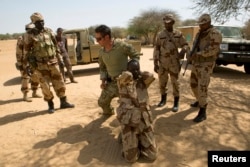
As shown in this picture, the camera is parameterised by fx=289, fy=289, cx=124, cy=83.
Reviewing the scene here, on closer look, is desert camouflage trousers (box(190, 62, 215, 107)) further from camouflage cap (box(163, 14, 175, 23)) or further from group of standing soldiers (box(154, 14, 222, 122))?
camouflage cap (box(163, 14, 175, 23))

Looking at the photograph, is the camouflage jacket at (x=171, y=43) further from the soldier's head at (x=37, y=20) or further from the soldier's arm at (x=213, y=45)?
the soldier's head at (x=37, y=20)

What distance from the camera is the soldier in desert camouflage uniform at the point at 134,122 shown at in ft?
11.3

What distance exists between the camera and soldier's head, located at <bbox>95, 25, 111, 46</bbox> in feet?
13.0

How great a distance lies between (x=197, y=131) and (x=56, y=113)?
2624 millimetres

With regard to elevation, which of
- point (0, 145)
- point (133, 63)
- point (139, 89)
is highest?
point (133, 63)

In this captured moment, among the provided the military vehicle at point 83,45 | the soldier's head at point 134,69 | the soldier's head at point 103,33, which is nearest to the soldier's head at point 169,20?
the soldier's head at point 103,33

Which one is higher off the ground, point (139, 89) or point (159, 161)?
point (139, 89)

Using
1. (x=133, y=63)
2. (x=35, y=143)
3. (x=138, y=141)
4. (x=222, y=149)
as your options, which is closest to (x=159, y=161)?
(x=138, y=141)

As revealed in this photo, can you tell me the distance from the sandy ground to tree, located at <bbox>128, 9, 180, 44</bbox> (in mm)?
28372

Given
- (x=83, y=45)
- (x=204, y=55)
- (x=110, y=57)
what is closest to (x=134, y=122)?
(x=110, y=57)

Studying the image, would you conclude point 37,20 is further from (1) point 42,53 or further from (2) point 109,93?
(2) point 109,93

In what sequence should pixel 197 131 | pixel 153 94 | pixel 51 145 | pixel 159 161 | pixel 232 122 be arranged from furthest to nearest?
pixel 153 94 < pixel 232 122 < pixel 197 131 < pixel 51 145 < pixel 159 161

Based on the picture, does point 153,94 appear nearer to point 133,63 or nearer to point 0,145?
point 133,63

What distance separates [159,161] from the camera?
3482 millimetres
